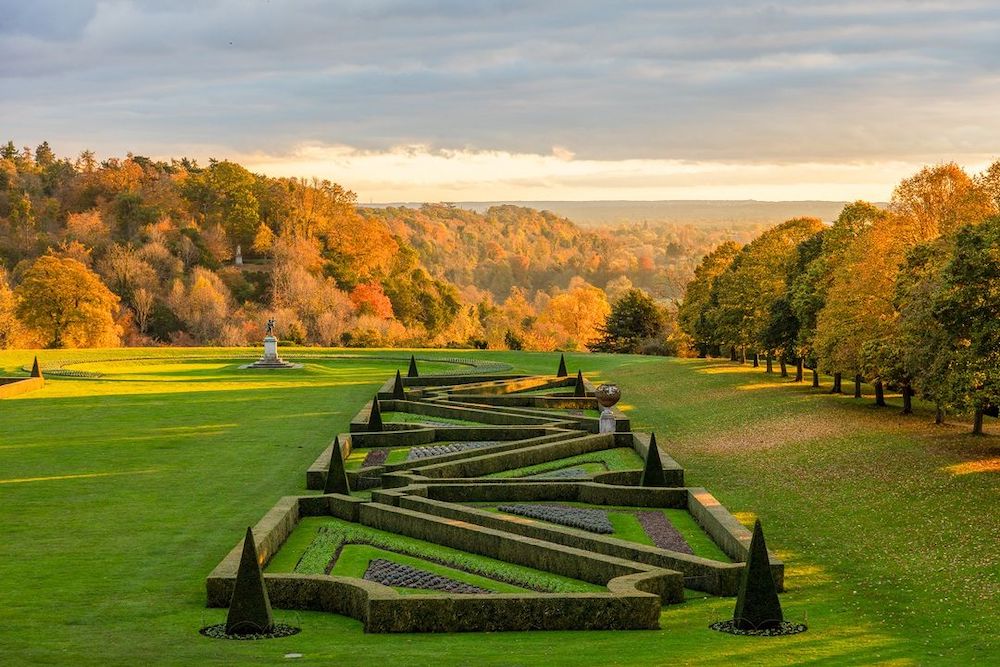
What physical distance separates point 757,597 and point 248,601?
6.76 metres

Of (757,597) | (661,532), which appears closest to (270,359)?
(661,532)

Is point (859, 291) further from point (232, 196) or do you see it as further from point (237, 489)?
point (232, 196)

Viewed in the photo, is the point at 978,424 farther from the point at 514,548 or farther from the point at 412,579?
the point at 412,579

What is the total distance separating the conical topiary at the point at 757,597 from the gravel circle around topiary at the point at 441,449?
14803 mm

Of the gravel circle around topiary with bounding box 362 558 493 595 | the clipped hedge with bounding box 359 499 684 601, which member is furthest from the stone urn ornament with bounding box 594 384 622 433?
the gravel circle around topiary with bounding box 362 558 493 595

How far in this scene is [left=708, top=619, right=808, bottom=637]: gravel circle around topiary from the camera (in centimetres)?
1586

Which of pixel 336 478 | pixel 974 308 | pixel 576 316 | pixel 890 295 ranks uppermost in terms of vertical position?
pixel 890 295

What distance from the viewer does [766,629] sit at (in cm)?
1605

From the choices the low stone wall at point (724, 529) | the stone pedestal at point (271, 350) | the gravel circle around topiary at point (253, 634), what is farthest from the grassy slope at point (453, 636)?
the stone pedestal at point (271, 350)

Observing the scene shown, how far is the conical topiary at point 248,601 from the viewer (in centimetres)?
1575

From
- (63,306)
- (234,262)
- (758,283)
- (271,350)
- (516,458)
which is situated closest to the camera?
(516,458)

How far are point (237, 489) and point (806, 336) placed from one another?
97.6 ft

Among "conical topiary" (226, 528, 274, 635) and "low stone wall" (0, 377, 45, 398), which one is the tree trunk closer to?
"conical topiary" (226, 528, 274, 635)

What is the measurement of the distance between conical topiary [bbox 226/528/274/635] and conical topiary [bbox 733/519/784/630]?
6326mm
